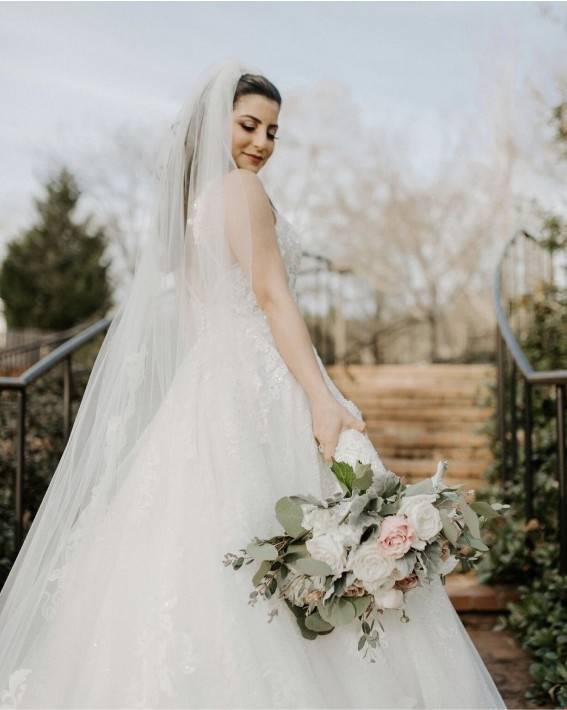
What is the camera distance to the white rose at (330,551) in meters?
1.53

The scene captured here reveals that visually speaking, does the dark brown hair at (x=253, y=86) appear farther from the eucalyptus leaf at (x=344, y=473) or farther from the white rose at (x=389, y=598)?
the white rose at (x=389, y=598)

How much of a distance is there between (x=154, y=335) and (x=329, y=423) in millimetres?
570

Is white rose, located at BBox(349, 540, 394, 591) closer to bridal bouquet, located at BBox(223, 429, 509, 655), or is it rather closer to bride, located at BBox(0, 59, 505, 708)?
bridal bouquet, located at BBox(223, 429, 509, 655)

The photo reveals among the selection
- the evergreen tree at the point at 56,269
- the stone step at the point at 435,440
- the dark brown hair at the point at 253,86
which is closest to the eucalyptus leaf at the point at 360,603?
the dark brown hair at the point at 253,86

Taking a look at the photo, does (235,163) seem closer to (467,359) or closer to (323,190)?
(467,359)

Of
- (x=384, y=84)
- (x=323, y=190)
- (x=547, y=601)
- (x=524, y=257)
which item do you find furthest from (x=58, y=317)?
(x=547, y=601)

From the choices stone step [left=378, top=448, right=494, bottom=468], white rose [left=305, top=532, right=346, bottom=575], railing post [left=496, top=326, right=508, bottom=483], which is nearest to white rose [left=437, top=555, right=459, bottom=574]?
white rose [left=305, top=532, right=346, bottom=575]

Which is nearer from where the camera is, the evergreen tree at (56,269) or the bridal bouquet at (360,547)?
the bridal bouquet at (360,547)

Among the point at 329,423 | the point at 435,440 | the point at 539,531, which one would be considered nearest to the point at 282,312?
the point at 329,423

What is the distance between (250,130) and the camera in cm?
212

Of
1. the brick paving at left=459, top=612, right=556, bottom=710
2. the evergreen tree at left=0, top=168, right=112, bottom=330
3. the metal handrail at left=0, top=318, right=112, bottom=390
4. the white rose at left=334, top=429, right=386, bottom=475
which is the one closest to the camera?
the white rose at left=334, top=429, right=386, bottom=475

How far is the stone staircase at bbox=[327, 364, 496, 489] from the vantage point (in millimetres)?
5402

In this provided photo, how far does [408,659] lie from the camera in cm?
A: 168

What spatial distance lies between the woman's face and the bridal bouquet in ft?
3.27
